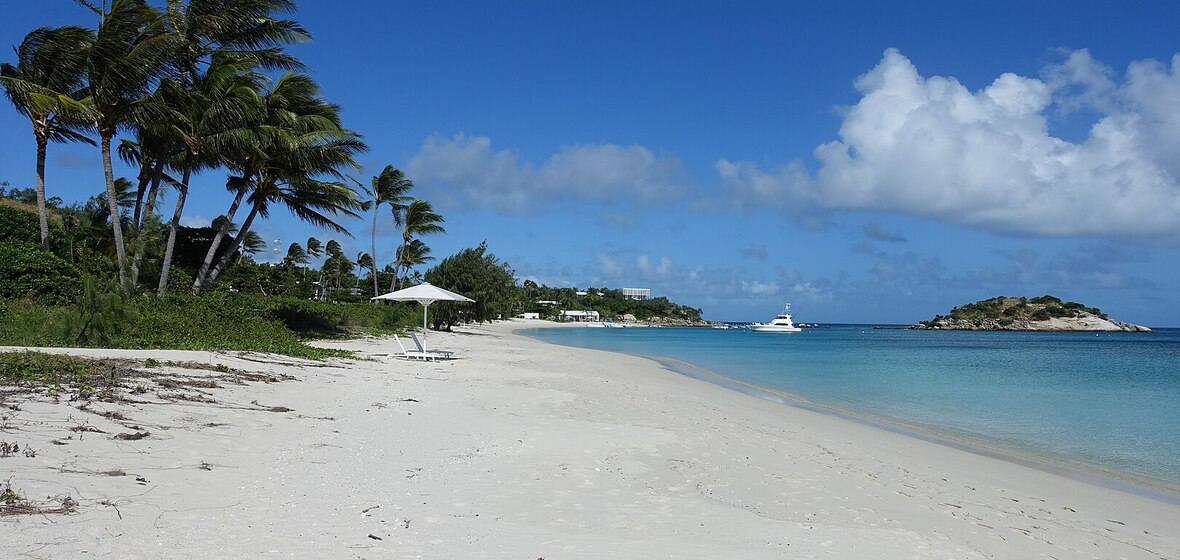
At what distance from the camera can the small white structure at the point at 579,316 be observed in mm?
146625

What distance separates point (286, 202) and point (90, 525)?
21453 mm

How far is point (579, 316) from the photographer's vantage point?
150m

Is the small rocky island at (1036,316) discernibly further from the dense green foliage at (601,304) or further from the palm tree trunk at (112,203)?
the palm tree trunk at (112,203)

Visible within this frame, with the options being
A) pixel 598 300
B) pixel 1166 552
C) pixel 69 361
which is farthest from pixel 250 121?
pixel 598 300

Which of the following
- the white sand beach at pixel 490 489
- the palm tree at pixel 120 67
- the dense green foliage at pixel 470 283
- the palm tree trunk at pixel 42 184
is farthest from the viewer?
the dense green foliage at pixel 470 283

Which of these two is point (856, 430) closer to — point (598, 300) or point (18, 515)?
point (18, 515)

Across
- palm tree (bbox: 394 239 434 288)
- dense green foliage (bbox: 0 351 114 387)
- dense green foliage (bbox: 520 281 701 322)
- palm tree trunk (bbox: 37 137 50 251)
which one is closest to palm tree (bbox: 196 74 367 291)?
palm tree trunk (bbox: 37 137 50 251)

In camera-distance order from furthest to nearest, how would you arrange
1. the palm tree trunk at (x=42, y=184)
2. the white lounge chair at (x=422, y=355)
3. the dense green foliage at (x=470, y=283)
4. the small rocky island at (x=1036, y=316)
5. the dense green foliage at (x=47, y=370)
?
the small rocky island at (x=1036, y=316) → the dense green foliage at (x=470, y=283) → the palm tree trunk at (x=42, y=184) → the white lounge chair at (x=422, y=355) → the dense green foliage at (x=47, y=370)

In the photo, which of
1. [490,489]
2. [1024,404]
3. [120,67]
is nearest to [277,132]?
[120,67]

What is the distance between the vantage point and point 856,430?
11.9m

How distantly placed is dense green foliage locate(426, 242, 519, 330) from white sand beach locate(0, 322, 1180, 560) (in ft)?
98.2

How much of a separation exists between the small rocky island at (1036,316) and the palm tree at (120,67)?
150 m

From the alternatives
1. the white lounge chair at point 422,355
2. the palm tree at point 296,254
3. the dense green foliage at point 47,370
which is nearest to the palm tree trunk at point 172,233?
the white lounge chair at point 422,355

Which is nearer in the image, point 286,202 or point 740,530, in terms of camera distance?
point 740,530
